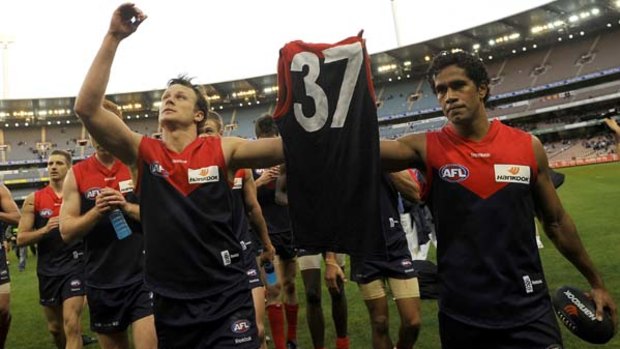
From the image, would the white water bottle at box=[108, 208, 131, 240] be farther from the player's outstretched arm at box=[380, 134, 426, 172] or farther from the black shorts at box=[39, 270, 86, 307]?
the black shorts at box=[39, 270, 86, 307]

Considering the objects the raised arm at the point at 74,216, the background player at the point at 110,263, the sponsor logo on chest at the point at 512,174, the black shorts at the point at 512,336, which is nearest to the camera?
the black shorts at the point at 512,336

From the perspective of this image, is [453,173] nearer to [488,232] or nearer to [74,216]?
[488,232]

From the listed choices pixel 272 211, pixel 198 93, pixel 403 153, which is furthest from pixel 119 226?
pixel 272 211

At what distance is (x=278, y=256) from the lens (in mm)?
6281

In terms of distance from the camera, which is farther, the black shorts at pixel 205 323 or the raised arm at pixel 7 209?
the raised arm at pixel 7 209

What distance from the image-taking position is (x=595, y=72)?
147 ft

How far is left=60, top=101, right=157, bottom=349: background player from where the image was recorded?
3.94 meters

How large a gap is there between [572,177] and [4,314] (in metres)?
28.8

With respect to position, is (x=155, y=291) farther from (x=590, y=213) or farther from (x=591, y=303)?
(x=590, y=213)

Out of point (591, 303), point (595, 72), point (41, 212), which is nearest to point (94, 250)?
point (41, 212)

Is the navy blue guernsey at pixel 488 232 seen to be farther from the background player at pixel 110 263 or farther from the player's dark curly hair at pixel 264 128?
the player's dark curly hair at pixel 264 128

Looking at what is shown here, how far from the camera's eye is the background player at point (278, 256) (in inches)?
219

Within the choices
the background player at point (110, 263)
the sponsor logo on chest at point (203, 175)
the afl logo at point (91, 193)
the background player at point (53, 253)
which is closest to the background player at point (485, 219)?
the sponsor logo on chest at point (203, 175)

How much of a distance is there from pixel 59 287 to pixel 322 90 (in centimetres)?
499
